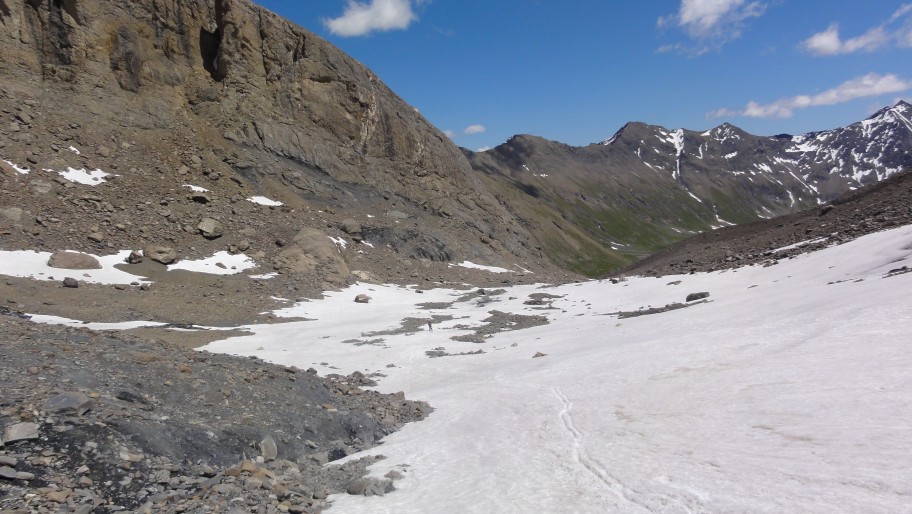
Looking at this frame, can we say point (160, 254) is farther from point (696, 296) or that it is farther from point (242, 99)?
point (696, 296)

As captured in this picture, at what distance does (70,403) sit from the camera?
9.20 m

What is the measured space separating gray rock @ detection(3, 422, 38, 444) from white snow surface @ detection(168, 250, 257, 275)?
28.1 m

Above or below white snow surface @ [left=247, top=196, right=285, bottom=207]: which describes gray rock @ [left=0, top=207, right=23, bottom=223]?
below

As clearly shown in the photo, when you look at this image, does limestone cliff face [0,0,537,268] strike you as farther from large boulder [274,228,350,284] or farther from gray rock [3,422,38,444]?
gray rock [3,422,38,444]

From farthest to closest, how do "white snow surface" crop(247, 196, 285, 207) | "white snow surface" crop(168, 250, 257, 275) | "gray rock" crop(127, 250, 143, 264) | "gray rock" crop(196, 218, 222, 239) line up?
"white snow surface" crop(247, 196, 285, 207)
"gray rock" crop(196, 218, 222, 239)
"white snow surface" crop(168, 250, 257, 275)
"gray rock" crop(127, 250, 143, 264)

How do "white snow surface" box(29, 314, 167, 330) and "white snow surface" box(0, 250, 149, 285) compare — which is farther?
"white snow surface" box(0, 250, 149, 285)

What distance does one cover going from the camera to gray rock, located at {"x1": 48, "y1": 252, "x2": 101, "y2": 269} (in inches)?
1167

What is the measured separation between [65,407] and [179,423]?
6.26ft

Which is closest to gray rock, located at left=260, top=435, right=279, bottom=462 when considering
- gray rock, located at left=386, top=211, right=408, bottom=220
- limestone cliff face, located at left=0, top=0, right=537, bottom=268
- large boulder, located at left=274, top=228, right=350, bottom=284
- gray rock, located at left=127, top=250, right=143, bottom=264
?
gray rock, located at left=127, top=250, right=143, bottom=264

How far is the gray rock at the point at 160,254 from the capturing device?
1336 inches

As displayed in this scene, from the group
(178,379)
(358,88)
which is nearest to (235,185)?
(358,88)

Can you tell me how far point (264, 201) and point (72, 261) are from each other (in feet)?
60.9

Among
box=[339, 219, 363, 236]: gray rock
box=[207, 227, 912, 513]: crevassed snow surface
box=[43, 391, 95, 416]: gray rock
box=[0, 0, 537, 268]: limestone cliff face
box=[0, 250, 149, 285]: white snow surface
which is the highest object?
box=[0, 0, 537, 268]: limestone cliff face

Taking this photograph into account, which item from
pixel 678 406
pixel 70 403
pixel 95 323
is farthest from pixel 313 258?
pixel 678 406
